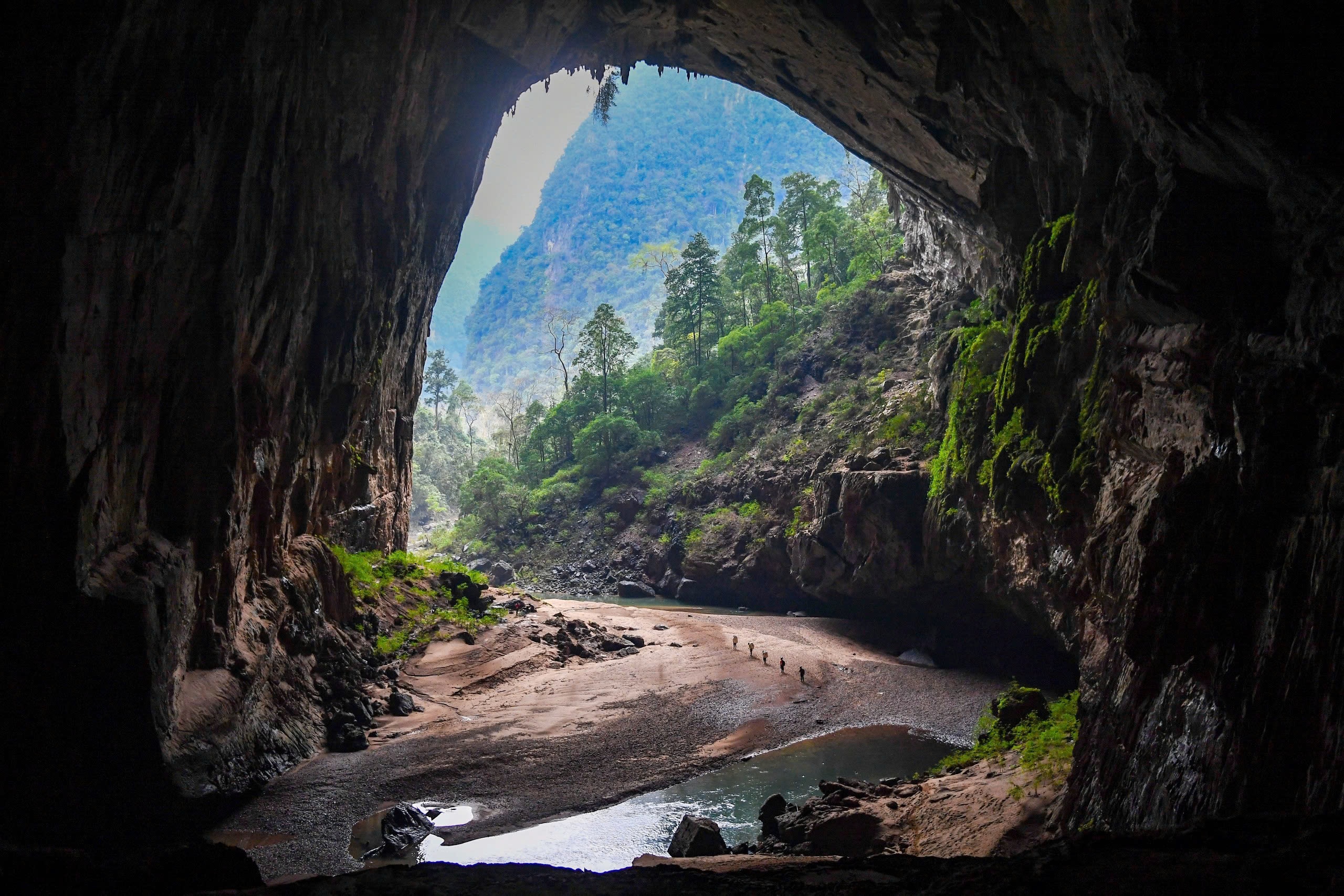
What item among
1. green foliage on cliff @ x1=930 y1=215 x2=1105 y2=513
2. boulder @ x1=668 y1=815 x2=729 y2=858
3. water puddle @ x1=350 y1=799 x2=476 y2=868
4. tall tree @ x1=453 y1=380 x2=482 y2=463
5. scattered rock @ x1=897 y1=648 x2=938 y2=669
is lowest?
water puddle @ x1=350 y1=799 x2=476 y2=868

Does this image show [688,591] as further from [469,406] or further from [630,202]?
[630,202]

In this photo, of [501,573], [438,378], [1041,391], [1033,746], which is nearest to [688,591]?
[501,573]

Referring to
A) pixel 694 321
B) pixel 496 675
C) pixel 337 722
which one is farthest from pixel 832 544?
pixel 694 321

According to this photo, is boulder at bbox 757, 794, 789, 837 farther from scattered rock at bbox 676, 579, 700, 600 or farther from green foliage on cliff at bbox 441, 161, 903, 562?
green foliage on cliff at bbox 441, 161, 903, 562

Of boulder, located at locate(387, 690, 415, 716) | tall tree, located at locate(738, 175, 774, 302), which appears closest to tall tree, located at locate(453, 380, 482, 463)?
tall tree, located at locate(738, 175, 774, 302)

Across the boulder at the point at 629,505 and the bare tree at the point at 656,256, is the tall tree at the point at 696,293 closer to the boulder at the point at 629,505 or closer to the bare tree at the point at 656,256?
the bare tree at the point at 656,256

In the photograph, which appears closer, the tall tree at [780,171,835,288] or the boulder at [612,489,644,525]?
the boulder at [612,489,644,525]

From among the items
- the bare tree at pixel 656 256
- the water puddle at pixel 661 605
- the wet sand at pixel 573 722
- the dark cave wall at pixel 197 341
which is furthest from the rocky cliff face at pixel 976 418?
the bare tree at pixel 656 256
